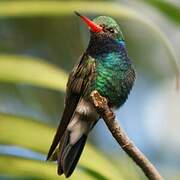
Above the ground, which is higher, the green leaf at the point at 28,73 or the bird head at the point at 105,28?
the bird head at the point at 105,28

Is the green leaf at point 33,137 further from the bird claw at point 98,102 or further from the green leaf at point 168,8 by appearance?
the green leaf at point 168,8

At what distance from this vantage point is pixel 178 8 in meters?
1.25

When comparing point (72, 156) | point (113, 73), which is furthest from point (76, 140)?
point (113, 73)

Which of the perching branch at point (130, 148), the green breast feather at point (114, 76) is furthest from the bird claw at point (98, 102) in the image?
the green breast feather at point (114, 76)

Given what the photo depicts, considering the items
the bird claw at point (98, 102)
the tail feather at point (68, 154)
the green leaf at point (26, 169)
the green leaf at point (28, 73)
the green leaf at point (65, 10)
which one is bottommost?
the tail feather at point (68, 154)

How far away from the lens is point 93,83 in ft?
4.91

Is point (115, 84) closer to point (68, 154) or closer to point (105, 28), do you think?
point (105, 28)

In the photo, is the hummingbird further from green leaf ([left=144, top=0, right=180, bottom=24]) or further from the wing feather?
green leaf ([left=144, top=0, right=180, bottom=24])

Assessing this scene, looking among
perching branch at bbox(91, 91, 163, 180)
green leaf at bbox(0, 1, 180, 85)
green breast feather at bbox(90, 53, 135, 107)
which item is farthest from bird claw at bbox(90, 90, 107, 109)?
green breast feather at bbox(90, 53, 135, 107)

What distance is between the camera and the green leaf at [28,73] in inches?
44.3

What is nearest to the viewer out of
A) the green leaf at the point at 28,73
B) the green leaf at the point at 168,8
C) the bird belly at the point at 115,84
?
the green leaf at the point at 28,73

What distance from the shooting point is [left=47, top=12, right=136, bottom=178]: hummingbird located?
1.39 m

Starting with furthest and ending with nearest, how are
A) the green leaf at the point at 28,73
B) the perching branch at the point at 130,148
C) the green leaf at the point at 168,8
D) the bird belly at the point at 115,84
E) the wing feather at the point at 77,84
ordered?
the bird belly at the point at 115,84 → the wing feather at the point at 77,84 → the green leaf at the point at 168,8 → the green leaf at the point at 28,73 → the perching branch at the point at 130,148

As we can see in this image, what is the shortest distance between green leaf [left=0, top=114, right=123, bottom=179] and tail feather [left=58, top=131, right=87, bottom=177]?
0.36ft
